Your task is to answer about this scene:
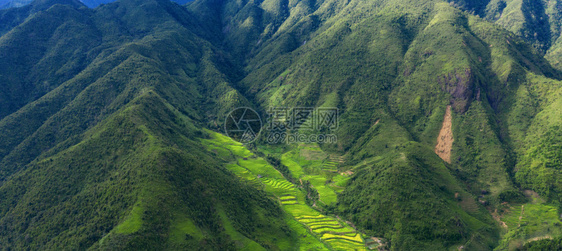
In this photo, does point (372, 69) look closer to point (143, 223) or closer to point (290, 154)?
point (290, 154)

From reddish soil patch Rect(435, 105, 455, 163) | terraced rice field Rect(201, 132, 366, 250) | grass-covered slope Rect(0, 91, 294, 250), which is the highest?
reddish soil patch Rect(435, 105, 455, 163)

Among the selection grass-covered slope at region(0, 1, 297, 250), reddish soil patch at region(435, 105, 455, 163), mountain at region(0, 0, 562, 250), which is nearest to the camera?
grass-covered slope at region(0, 1, 297, 250)

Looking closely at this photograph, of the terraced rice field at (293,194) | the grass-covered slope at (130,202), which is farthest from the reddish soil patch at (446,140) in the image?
the grass-covered slope at (130,202)
